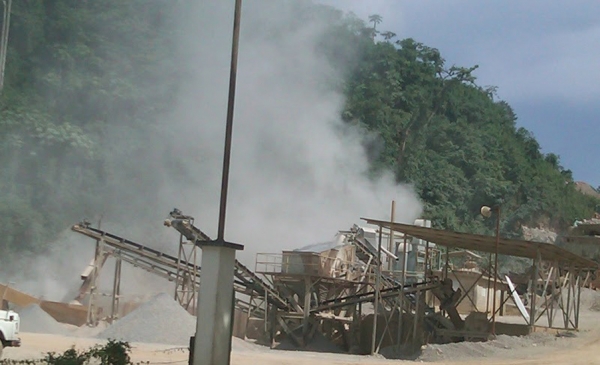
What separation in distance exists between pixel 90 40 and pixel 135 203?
1913 centimetres

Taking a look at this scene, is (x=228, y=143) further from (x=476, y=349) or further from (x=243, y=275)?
(x=243, y=275)

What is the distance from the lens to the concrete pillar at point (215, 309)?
19391 mm

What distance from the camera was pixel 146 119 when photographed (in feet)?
280

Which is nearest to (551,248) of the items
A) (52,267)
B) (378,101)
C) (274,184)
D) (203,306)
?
(203,306)

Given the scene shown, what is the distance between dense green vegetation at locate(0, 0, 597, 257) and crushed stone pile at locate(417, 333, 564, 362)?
159 feet

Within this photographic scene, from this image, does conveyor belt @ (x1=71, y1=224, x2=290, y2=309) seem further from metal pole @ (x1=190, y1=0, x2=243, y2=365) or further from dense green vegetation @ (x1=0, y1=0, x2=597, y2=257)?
dense green vegetation @ (x1=0, y1=0, x2=597, y2=257)

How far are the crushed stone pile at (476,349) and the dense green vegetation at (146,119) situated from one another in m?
48.3

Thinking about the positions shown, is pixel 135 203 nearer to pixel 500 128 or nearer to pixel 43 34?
pixel 43 34

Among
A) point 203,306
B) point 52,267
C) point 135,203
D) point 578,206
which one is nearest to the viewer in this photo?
point 203,306

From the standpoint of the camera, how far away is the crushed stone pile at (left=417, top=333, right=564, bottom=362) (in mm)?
30328

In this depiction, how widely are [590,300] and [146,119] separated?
4730 centimetres

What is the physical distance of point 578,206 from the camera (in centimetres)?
10919

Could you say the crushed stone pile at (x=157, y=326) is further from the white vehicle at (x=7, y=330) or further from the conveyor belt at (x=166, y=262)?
the white vehicle at (x=7, y=330)

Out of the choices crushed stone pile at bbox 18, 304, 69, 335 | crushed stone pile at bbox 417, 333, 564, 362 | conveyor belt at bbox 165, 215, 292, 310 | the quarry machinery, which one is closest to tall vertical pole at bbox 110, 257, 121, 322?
the quarry machinery
